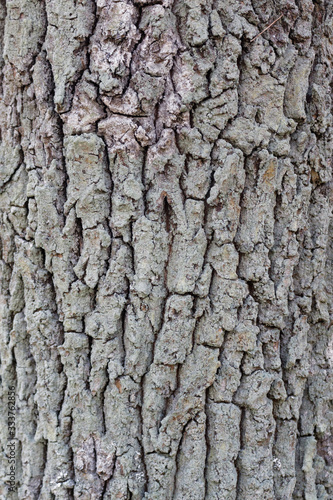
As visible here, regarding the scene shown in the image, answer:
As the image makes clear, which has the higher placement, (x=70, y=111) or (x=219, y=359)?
(x=70, y=111)

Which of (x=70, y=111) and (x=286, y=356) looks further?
(x=286, y=356)

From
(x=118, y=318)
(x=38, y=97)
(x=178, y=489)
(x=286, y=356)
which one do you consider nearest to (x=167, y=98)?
(x=38, y=97)

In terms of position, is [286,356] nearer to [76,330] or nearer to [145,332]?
[145,332]

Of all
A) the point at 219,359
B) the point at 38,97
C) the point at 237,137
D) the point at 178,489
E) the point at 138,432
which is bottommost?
the point at 178,489

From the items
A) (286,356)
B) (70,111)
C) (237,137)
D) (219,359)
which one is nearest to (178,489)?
(219,359)

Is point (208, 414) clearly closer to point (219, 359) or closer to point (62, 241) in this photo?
point (219, 359)

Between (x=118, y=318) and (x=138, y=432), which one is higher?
(x=118, y=318)
